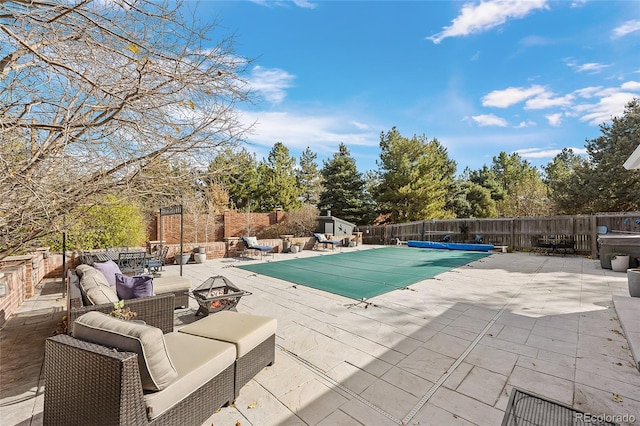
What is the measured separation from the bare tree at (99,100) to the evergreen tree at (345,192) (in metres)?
19.1

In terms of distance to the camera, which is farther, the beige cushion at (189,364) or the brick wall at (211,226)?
the brick wall at (211,226)

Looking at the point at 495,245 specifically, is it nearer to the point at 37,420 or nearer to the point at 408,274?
the point at 408,274

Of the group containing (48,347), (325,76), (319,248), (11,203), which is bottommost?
(319,248)

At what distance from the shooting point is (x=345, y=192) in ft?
70.2

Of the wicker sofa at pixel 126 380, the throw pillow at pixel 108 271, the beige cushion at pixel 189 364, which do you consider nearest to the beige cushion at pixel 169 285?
the throw pillow at pixel 108 271

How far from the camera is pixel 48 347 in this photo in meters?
1.79

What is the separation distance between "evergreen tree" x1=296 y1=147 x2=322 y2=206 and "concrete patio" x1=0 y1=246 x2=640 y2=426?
21.9 m

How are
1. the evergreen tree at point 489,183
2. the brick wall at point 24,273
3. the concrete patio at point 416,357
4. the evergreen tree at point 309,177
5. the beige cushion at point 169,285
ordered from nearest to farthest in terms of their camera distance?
the concrete patio at point 416,357 → the brick wall at point 24,273 → the beige cushion at point 169,285 → the evergreen tree at point 489,183 → the evergreen tree at point 309,177

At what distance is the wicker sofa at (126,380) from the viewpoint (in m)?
1.50

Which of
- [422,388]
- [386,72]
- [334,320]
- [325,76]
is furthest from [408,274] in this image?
[386,72]

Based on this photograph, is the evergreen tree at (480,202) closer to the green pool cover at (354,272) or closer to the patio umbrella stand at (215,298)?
the green pool cover at (354,272)

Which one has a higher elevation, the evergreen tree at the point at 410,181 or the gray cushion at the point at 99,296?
the evergreen tree at the point at 410,181

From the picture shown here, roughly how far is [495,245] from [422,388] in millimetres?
13157

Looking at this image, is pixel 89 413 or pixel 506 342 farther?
pixel 506 342
